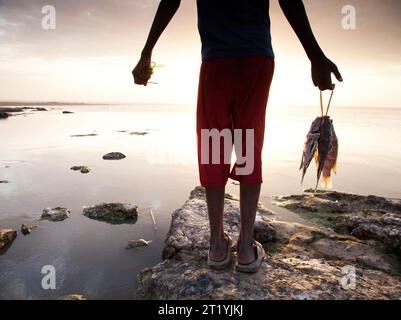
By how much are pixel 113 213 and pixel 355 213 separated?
14.5 feet

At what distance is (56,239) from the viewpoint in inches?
203

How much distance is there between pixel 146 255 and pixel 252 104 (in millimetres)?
2873

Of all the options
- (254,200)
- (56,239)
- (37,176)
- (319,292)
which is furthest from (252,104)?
(37,176)

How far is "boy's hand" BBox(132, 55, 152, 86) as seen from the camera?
318 cm

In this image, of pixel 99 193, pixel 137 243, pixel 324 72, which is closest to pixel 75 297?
pixel 137 243

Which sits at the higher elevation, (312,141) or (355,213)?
(312,141)

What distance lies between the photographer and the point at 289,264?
3.41m

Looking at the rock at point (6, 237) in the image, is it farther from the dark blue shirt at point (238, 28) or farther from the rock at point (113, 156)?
the rock at point (113, 156)

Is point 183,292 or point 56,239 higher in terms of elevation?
point 183,292

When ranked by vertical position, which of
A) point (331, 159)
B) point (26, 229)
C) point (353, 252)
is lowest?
point (26, 229)

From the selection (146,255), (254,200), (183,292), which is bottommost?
(146,255)

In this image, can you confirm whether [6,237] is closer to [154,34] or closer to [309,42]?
[154,34]
